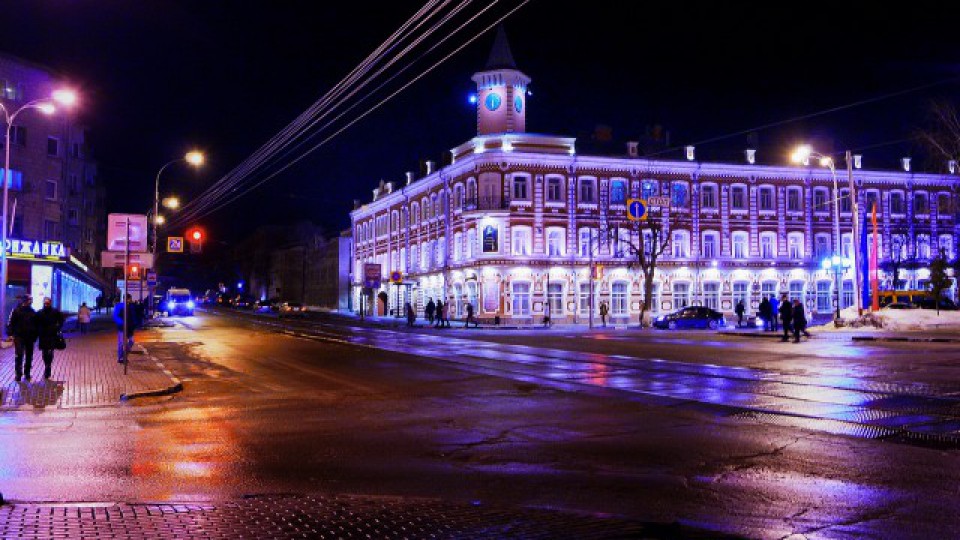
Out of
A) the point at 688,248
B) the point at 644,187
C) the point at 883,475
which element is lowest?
the point at 883,475

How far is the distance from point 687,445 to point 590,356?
1524cm

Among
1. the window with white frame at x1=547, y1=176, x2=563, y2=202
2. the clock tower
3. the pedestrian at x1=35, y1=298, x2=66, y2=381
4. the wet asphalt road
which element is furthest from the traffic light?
the window with white frame at x1=547, y1=176, x2=563, y2=202

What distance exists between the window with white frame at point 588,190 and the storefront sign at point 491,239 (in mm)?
7643

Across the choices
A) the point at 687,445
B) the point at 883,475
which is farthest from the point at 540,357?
the point at 883,475

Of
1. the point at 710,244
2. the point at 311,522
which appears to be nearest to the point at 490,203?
the point at 710,244

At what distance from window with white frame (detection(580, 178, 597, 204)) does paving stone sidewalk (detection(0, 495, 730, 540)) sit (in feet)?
184

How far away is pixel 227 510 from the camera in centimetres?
632

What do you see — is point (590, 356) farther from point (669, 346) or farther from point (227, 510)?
point (227, 510)

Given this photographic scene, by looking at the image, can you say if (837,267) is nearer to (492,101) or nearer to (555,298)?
(555,298)

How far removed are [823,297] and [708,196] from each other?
1367 centimetres

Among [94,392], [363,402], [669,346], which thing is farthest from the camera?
[669,346]

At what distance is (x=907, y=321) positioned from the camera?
35.6 metres

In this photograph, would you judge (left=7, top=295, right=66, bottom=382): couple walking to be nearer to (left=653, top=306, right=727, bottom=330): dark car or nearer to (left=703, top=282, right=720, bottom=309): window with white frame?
(left=653, top=306, right=727, bottom=330): dark car

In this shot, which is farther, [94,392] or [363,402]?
[94,392]
